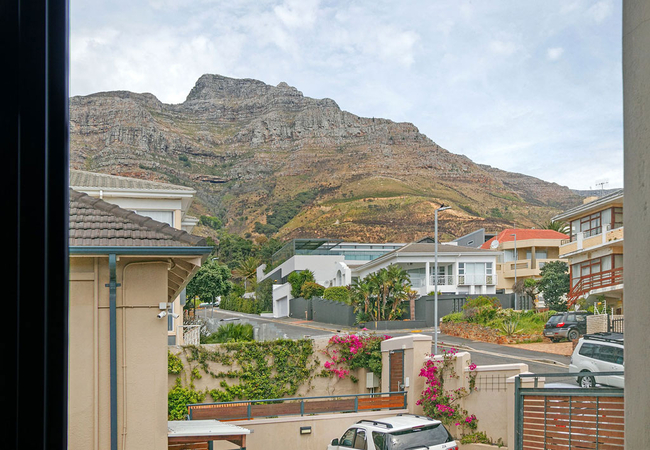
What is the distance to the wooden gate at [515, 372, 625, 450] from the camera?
615 centimetres

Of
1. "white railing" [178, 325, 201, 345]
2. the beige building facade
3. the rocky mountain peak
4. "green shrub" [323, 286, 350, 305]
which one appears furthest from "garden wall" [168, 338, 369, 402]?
"green shrub" [323, 286, 350, 305]

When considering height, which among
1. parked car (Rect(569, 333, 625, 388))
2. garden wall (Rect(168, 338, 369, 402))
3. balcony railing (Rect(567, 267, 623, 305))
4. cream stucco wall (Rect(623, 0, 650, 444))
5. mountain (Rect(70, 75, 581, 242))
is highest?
mountain (Rect(70, 75, 581, 242))

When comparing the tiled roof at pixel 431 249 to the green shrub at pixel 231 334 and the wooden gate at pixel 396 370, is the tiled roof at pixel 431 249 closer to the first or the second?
the green shrub at pixel 231 334

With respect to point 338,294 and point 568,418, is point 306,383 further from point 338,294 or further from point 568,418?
point 338,294

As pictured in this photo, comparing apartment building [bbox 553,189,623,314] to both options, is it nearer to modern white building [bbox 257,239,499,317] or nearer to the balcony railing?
the balcony railing

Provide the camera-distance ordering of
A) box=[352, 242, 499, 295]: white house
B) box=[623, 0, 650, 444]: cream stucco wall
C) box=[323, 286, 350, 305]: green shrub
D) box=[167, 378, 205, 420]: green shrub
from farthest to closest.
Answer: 1. box=[352, 242, 499, 295]: white house
2. box=[323, 286, 350, 305]: green shrub
3. box=[167, 378, 205, 420]: green shrub
4. box=[623, 0, 650, 444]: cream stucco wall

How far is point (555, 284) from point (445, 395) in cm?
1738

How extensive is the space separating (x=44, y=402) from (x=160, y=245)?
4.33 meters

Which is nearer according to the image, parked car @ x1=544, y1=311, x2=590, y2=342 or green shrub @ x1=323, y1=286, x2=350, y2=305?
parked car @ x1=544, y1=311, x2=590, y2=342

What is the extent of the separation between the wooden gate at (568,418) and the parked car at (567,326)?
10233 mm

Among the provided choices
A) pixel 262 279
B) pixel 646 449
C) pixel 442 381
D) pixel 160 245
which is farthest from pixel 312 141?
pixel 646 449

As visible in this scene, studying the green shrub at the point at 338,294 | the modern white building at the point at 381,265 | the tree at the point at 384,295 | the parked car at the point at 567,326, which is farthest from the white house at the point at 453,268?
the parked car at the point at 567,326

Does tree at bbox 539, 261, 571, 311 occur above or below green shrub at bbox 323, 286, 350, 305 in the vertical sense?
above

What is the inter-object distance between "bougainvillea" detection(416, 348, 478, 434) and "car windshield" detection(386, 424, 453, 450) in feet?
9.36
